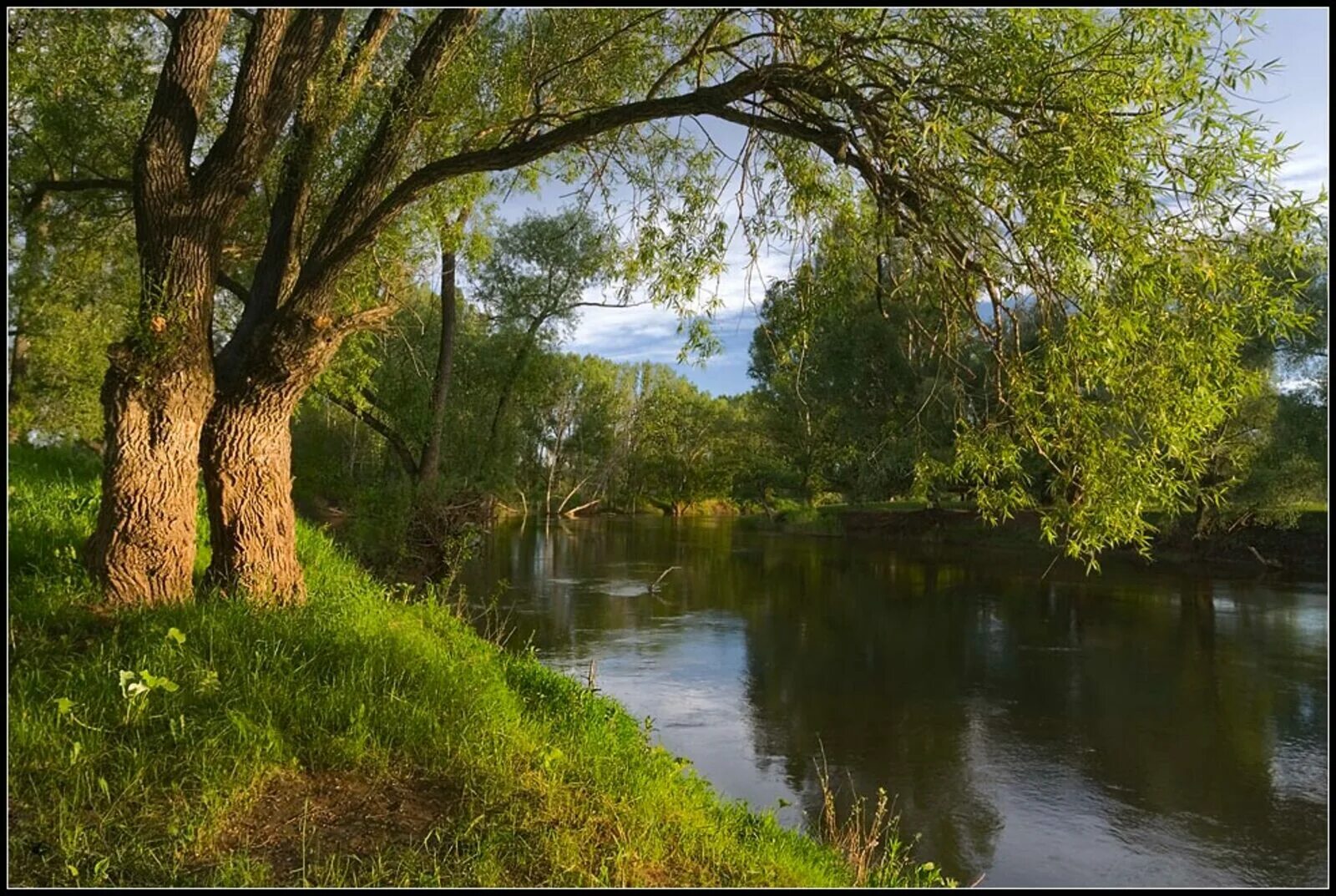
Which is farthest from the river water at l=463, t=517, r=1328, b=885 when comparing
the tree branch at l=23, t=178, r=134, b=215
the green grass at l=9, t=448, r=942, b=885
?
the tree branch at l=23, t=178, r=134, b=215

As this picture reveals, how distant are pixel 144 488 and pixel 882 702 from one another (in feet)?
32.5

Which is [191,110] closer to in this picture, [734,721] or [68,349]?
[734,721]

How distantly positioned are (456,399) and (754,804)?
759 inches

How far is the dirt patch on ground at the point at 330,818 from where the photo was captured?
3412 mm

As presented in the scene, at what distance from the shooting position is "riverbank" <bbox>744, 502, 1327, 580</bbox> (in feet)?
84.5

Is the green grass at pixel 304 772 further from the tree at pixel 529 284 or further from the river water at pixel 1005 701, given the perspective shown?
the tree at pixel 529 284

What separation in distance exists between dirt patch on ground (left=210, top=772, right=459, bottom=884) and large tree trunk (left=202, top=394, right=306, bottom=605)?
7.06 ft

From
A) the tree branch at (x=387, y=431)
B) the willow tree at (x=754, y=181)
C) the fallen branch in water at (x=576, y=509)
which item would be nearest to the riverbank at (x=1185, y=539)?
the tree branch at (x=387, y=431)

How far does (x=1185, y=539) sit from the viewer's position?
2811 cm

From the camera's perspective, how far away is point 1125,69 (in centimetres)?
434

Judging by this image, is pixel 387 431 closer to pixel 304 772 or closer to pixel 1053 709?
pixel 1053 709

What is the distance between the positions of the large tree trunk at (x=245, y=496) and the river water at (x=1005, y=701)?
5.06 m

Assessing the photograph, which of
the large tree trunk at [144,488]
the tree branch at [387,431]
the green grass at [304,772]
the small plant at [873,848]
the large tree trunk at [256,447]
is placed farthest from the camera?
the tree branch at [387,431]

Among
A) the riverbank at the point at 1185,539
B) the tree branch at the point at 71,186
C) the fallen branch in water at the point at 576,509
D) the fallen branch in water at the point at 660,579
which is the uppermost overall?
the tree branch at the point at 71,186
